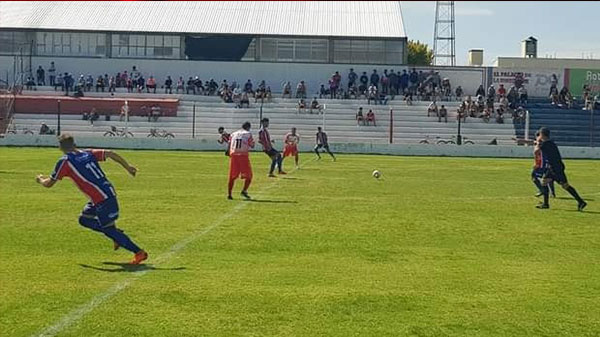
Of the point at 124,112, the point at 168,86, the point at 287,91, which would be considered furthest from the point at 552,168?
the point at 168,86

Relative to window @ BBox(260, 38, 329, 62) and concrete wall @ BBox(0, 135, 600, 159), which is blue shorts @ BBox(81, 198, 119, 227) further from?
window @ BBox(260, 38, 329, 62)

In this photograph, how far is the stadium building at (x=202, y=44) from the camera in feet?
193

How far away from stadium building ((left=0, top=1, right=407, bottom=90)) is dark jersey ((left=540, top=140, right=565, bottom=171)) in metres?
40.7

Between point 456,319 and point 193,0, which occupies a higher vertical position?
point 193,0

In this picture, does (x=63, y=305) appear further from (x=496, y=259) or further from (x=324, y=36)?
(x=324, y=36)

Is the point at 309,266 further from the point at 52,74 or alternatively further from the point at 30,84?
the point at 52,74

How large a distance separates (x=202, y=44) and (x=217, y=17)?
3403mm

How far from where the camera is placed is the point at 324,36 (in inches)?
2340

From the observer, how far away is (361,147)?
45156 millimetres

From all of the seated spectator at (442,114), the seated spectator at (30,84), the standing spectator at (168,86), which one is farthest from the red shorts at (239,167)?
the seated spectator at (30,84)

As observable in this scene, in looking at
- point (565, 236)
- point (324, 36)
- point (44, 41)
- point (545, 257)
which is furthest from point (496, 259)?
point (44, 41)

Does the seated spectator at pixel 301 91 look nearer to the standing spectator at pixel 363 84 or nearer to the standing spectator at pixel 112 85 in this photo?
the standing spectator at pixel 363 84

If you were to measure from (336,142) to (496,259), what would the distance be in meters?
35.2

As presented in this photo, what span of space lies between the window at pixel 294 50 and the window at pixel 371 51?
3.18 feet
